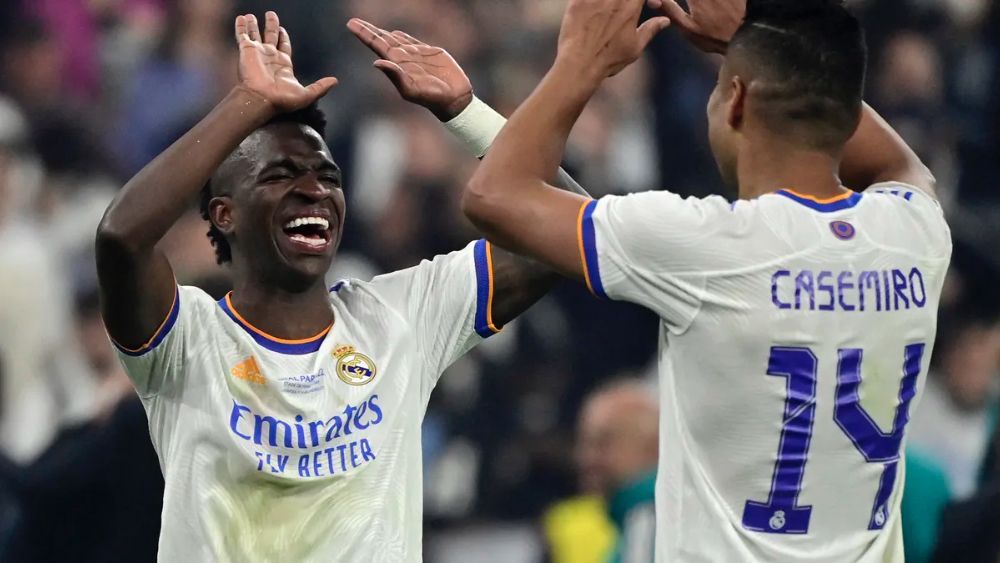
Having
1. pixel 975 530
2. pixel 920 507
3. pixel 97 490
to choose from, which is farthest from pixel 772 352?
pixel 97 490

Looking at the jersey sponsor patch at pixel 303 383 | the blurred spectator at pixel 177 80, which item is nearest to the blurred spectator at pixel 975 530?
the jersey sponsor patch at pixel 303 383

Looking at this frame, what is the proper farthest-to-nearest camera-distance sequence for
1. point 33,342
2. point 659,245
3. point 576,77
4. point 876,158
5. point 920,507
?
point 33,342, point 920,507, point 876,158, point 576,77, point 659,245

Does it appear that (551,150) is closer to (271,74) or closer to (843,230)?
(843,230)

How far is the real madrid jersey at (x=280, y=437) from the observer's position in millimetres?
3479

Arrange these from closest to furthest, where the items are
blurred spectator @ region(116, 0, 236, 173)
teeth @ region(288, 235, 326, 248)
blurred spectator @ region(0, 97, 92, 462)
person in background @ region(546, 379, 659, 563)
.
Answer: teeth @ region(288, 235, 326, 248) → person in background @ region(546, 379, 659, 563) → blurred spectator @ region(0, 97, 92, 462) → blurred spectator @ region(116, 0, 236, 173)

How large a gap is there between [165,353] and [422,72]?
903mm

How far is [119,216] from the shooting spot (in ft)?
10.8

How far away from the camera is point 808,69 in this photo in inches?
115

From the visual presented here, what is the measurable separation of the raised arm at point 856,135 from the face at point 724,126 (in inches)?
16.5

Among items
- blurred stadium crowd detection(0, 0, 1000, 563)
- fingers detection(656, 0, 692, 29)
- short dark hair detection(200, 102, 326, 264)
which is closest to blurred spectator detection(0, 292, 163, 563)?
blurred stadium crowd detection(0, 0, 1000, 563)

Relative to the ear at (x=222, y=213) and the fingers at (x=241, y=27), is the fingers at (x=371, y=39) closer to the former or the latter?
the fingers at (x=241, y=27)

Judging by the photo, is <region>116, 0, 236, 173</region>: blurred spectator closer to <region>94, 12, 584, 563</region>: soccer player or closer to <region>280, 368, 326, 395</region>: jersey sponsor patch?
<region>94, 12, 584, 563</region>: soccer player

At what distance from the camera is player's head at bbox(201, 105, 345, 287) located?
12.1ft

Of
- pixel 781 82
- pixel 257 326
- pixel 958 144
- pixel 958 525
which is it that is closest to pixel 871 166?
pixel 781 82
